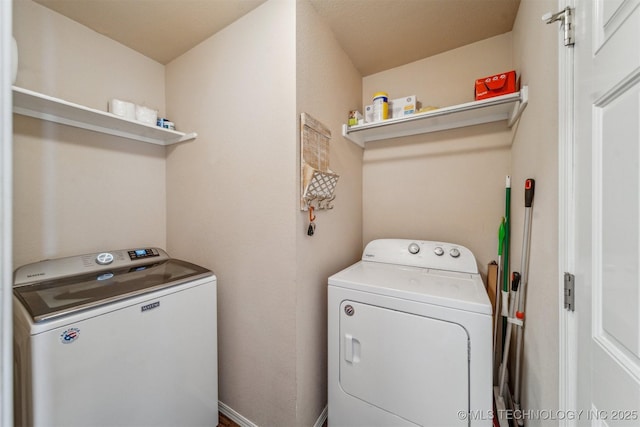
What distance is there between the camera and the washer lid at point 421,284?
1101 millimetres

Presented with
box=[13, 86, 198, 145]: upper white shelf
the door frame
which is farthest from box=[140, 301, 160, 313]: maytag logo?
the door frame

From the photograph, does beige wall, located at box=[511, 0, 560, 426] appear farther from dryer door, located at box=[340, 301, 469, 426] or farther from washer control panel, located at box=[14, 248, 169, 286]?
washer control panel, located at box=[14, 248, 169, 286]

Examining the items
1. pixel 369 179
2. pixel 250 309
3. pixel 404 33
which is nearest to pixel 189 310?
pixel 250 309

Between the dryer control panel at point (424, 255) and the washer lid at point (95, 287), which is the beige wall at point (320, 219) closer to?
the dryer control panel at point (424, 255)

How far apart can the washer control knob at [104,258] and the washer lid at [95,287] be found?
6 cm

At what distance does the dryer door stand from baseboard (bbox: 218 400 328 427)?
401 mm

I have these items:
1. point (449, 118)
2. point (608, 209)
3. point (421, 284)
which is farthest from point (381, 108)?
point (608, 209)

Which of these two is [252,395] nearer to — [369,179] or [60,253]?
[60,253]

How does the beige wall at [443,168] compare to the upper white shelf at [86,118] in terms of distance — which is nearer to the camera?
the upper white shelf at [86,118]

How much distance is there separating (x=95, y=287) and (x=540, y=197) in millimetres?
2182

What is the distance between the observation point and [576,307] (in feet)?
2.47

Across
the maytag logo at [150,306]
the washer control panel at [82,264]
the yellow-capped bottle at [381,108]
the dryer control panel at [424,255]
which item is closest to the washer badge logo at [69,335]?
the maytag logo at [150,306]

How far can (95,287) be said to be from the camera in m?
1.19

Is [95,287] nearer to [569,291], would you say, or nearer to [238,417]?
[238,417]
